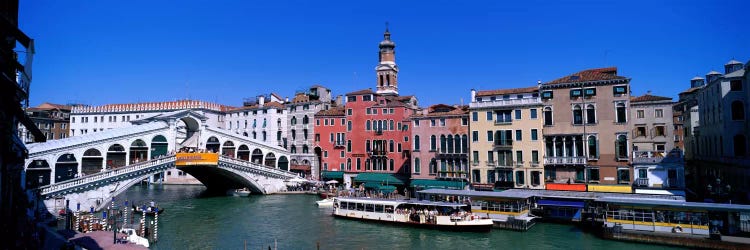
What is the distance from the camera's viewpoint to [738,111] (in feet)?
102

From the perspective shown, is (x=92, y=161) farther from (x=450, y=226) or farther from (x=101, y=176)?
(x=450, y=226)

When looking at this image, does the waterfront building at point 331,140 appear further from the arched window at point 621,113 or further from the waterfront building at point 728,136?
the waterfront building at point 728,136

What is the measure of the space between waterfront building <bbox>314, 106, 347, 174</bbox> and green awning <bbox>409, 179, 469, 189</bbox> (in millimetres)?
12130

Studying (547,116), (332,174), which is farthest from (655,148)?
(332,174)

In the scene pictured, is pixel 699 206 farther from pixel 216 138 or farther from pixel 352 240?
pixel 216 138

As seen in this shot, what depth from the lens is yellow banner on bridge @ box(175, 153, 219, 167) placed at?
43.4 meters

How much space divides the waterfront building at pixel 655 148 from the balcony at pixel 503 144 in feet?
29.5

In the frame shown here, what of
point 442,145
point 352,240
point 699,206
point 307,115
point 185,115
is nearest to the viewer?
point 699,206

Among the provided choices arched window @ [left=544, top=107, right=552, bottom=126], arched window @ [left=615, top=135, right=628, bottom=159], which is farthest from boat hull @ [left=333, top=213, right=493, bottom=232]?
arched window @ [left=615, top=135, right=628, bottom=159]

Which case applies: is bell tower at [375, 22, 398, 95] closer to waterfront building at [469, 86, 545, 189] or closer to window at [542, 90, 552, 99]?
waterfront building at [469, 86, 545, 189]

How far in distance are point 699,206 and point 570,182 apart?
12.2m

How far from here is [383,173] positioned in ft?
163

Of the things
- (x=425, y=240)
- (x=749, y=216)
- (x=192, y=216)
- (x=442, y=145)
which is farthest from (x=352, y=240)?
(x=749, y=216)

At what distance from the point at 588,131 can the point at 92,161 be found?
4074 cm
